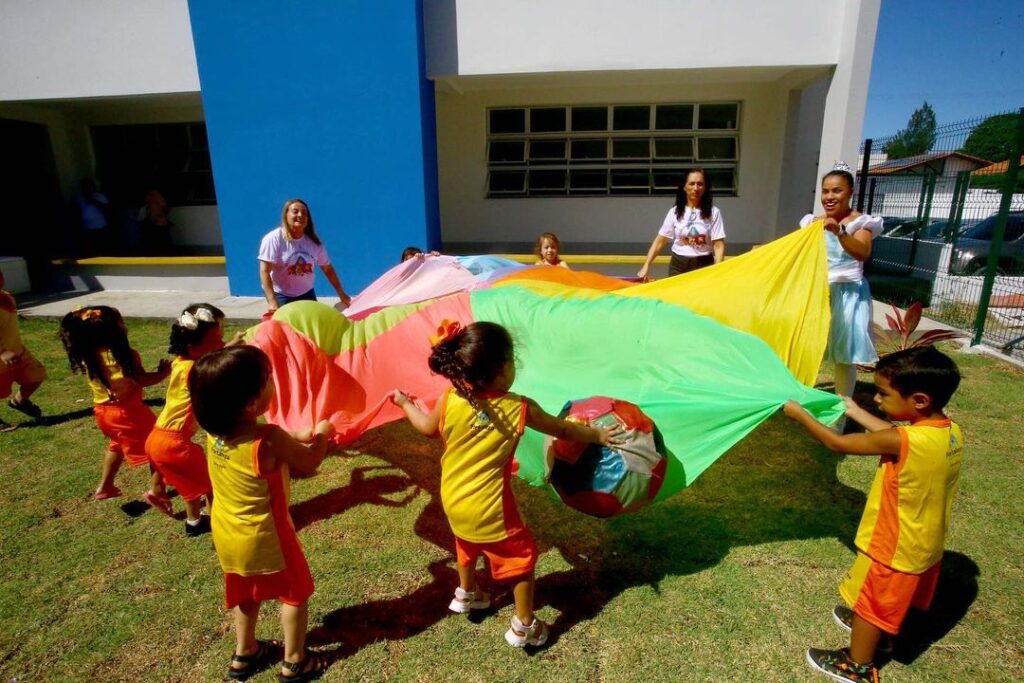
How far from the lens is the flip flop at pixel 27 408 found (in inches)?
177

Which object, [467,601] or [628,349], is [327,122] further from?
[467,601]

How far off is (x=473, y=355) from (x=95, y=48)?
895cm

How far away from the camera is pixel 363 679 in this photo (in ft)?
6.96

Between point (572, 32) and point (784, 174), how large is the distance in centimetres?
382

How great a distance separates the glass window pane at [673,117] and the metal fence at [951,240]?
7.91ft

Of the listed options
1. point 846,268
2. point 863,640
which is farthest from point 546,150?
point 863,640

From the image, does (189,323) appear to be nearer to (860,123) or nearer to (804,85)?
(860,123)

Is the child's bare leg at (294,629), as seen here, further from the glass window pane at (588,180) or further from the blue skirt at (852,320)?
the glass window pane at (588,180)

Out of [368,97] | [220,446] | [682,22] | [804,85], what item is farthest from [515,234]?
[220,446]

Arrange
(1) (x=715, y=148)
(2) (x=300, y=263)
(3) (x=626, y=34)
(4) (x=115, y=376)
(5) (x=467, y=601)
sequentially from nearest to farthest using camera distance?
(5) (x=467, y=601) → (4) (x=115, y=376) → (2) (x=300, y=263) → (3) (x=626, y=34) → (1) (x=715, y=148)

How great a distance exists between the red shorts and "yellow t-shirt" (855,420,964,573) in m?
2.76

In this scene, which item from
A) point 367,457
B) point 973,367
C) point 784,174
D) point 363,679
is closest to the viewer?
point 363,679

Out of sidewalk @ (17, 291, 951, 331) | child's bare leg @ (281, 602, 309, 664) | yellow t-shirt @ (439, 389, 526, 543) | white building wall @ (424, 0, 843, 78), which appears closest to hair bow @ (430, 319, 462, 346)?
yellow t-shirt @ (439, 389, 526, 543)

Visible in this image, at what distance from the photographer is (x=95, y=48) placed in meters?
8.02
